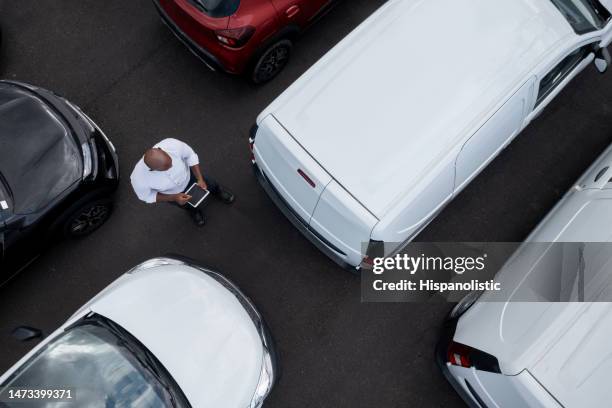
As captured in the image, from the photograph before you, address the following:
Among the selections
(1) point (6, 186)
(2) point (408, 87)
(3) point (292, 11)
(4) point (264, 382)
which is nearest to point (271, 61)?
(3) point (292, 11)

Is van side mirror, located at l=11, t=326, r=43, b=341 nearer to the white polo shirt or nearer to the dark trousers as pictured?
the white polo shirt

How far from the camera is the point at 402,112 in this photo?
3887mm

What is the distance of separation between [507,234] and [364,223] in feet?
6.70

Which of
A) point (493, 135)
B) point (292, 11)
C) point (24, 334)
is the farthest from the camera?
point (292, 11)

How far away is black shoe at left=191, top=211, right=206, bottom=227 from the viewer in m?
4.88

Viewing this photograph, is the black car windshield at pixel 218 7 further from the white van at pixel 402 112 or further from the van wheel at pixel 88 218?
the van wheel at pixel 88 218

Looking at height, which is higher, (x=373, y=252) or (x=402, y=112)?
(x=402, y=112)

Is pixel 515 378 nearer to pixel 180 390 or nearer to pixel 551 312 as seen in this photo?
pixel 551 312

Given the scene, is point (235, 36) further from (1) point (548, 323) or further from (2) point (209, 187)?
(1) point (548, 323)

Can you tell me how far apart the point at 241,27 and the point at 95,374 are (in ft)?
10.4

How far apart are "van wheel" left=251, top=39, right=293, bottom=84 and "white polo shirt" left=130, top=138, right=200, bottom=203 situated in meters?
1.49

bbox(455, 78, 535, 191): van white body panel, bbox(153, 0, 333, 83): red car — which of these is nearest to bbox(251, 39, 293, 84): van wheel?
bbox(153, 0, 333, 83): red car

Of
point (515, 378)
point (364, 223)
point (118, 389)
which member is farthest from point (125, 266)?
point (515, 378)

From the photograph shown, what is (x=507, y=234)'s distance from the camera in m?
5.01
